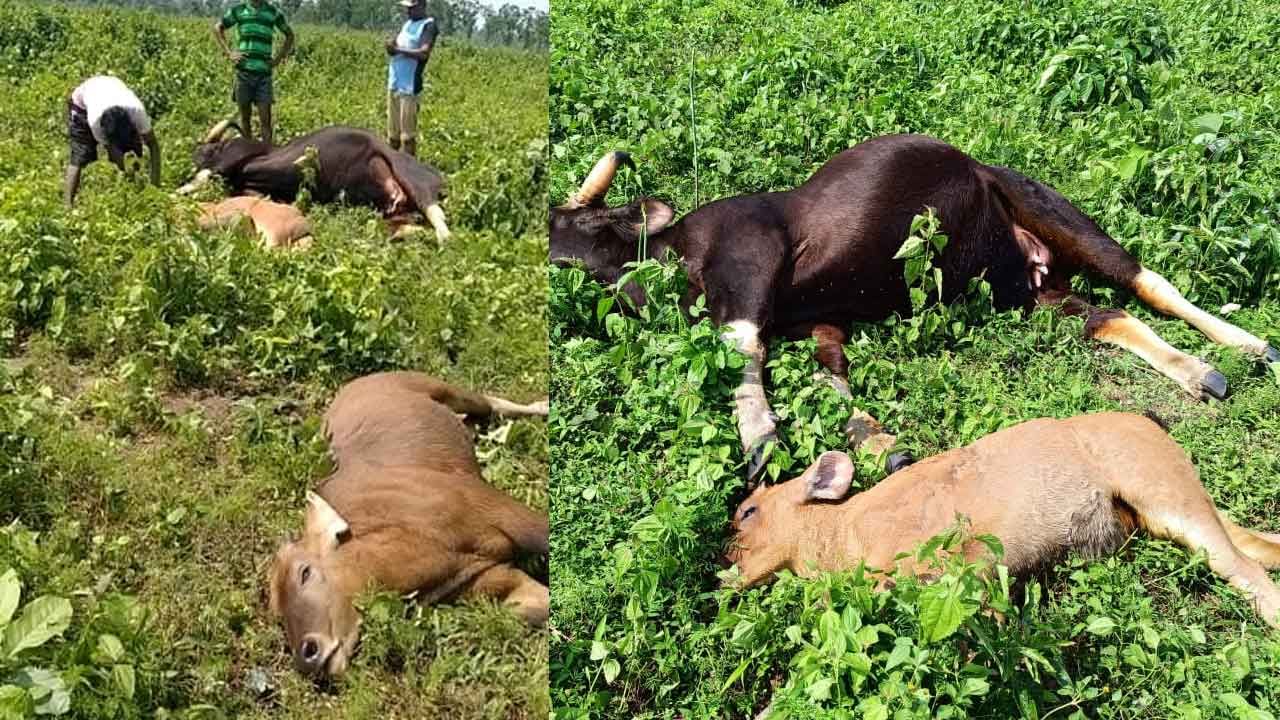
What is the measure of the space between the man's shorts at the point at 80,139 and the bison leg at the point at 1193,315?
548 centimetres

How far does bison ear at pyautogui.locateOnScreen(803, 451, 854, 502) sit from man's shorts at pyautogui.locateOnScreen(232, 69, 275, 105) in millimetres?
6586

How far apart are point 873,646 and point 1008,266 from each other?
2.34 metres

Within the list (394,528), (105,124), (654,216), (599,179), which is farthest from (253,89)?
(394,528)

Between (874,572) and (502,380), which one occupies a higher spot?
(874,572)

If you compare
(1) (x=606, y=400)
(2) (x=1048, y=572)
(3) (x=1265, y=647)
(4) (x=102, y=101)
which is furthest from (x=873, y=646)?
(4) (x=102, y=101)

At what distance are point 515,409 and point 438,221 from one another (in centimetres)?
251

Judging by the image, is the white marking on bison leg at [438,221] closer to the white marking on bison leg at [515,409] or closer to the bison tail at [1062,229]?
the white marking on bison leg at [515,409]

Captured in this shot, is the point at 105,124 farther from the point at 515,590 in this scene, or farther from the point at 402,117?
the point at 515,590

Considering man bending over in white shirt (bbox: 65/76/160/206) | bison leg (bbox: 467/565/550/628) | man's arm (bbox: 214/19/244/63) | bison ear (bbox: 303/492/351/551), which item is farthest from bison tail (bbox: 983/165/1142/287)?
man's arm (bbox: 214/19/244/63)

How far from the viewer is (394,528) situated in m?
3.51

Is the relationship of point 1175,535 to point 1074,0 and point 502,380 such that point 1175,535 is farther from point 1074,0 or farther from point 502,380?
point 1074,0

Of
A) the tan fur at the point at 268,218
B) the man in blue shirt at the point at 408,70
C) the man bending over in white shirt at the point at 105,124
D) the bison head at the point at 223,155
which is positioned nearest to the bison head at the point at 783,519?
the tan fur at the point at 268,218

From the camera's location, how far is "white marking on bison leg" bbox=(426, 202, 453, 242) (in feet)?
22.0

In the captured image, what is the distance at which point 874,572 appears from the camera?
2830mm
